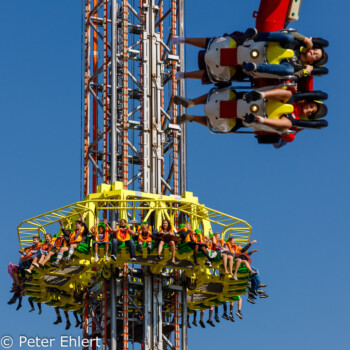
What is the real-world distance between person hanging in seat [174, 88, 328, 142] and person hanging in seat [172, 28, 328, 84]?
66 cm

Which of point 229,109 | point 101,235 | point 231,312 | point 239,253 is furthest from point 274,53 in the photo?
point 231,312

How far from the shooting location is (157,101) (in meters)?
89.6

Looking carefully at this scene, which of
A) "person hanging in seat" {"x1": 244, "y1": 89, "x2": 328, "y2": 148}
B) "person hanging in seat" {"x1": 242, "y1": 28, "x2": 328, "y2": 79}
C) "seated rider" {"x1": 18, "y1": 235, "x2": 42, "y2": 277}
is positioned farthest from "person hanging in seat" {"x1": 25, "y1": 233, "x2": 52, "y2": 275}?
"person hanging in seat" {"x1": 242, "y1": 28, "x2": 328, "y2": 79}

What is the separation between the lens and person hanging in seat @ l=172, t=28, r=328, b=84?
218ft

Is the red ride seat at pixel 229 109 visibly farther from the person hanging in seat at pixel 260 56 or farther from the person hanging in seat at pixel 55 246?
the person hanging in seat at pixel 55 246

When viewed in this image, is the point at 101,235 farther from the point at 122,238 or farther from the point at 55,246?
the point at 55,246

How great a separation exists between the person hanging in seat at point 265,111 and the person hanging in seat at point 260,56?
0.66 metres

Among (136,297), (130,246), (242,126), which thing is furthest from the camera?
(136,297)

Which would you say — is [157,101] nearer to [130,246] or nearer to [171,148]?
[171,148]

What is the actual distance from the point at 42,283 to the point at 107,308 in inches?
126

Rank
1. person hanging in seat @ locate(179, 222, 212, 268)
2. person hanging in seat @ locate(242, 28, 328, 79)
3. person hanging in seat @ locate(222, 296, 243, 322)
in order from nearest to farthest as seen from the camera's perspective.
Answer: person hanging in seat @ locate(242, 28, 328, 79) < person hanging in seat @ locate(179, 222, 212, 268) < person hanging in seat @ locate(222, 296, 243, 322)

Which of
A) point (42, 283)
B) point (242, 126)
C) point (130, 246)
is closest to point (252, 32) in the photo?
point (242, 126)

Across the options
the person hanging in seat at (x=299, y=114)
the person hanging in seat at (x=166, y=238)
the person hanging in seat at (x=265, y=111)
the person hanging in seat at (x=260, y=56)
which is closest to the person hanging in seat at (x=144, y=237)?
the person hanging in seat at (x=166, y=238)

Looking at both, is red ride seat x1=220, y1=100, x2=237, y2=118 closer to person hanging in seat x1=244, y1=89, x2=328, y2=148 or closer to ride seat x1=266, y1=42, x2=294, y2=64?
person hanging in seat x1=244, y1=89, x2=328, y2=148
